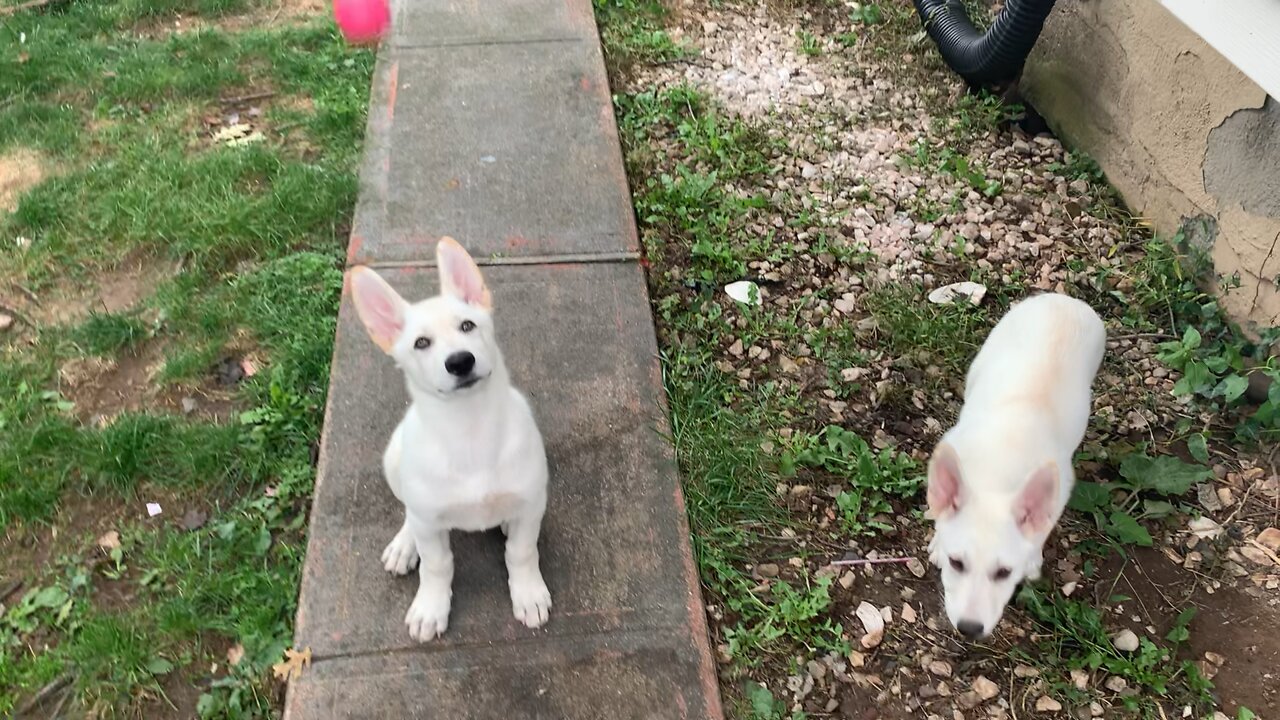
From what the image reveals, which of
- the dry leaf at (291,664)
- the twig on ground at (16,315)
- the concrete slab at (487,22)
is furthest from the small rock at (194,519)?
the concrete slab at (487,22)

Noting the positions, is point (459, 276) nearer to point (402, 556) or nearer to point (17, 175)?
point (402, 556)

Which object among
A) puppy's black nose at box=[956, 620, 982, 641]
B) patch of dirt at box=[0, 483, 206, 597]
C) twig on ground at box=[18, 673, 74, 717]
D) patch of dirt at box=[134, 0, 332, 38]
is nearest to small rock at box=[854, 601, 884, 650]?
puppy's black nose at box=[956, 620, 982, 641]

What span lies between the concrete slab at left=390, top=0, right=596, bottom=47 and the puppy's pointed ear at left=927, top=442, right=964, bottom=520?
13.6ft

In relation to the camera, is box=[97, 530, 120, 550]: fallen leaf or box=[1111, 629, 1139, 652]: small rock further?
box=[97, 530, 120, 550]: fallen leaf

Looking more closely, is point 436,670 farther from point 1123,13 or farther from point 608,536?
point 1123,13

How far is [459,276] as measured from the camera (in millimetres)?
2494

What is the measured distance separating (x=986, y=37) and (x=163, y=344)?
4495 mm

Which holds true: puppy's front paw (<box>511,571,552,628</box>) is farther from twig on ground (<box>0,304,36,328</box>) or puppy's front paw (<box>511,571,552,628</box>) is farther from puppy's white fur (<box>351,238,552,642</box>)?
twig on ground (<box>0,304,36,328</box>)

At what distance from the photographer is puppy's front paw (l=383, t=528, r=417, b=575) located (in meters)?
2.91

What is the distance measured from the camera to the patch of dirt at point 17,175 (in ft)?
15.1

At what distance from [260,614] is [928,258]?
3.34 metres

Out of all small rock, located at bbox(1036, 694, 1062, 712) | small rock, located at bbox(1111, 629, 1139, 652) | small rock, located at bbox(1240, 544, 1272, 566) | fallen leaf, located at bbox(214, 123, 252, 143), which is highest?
small rock, located at bbox(1240, 544, 1272, 566)

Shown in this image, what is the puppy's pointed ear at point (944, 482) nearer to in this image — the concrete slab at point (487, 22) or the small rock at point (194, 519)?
the small rock at point (194, 519)

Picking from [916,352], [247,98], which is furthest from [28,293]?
[916,352]
